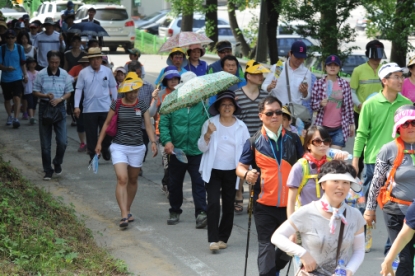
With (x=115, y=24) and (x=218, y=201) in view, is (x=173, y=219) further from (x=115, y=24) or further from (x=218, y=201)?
(x=115, y=24)

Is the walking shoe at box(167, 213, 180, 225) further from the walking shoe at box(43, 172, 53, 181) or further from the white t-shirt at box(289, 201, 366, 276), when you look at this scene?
the white t-shirt at box(289, 201, 366, 276)

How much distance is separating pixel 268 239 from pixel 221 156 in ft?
6.05

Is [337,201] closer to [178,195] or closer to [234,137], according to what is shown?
[234,137]

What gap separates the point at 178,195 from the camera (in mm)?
9531

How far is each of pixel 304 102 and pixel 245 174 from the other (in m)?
3.69

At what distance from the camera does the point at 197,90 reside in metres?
8.55

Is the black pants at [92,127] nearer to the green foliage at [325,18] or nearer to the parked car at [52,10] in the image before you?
the green foliage at [325,18]

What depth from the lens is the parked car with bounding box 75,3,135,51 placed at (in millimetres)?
33875

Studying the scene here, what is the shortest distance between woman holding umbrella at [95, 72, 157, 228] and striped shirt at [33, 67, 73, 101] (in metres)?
2.77

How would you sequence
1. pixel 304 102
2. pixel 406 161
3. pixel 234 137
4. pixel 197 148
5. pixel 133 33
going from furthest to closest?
1. pixel 133 33
2. pixel 304 102
3. pixel 197 148
4. pixel 234 137
5. pixel 406 161

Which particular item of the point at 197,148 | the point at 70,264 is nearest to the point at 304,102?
the point at 197,148

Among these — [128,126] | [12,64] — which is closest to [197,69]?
[128,126]

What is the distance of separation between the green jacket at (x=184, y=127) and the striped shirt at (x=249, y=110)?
1.58 ft

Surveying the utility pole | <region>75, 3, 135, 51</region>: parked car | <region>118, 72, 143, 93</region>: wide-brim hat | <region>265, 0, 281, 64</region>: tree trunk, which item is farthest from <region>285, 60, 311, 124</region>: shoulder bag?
<region>75, 3, 135, 51</region>: parked car
